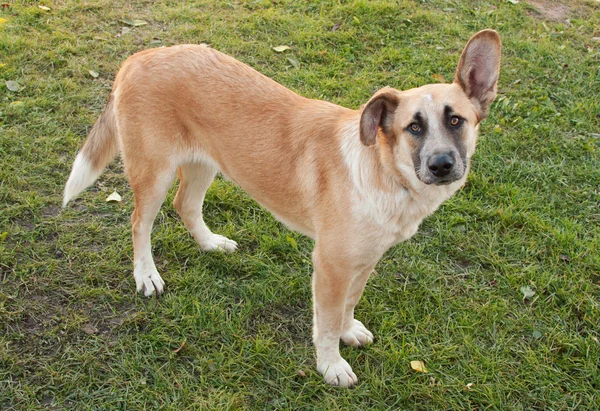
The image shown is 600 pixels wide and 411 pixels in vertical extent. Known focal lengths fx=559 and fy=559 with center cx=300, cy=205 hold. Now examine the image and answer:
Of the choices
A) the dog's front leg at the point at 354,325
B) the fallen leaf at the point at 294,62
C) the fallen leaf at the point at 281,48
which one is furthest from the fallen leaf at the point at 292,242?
the fallen leaf at the point at 281,48

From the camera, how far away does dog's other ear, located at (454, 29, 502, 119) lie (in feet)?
9.77

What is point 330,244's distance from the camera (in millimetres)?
3174

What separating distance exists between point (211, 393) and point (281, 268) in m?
1.15

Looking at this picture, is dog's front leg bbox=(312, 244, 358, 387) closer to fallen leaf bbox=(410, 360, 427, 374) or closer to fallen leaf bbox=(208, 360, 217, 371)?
fallen leaf bbox=(410, 360, 427, 374)

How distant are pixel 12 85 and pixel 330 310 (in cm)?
436

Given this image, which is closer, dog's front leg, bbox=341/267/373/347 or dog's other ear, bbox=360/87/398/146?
dog's other ear, bbox=360/87/398/146

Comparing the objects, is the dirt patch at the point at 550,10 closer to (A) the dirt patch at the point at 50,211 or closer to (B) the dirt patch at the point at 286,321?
(B) the dirt patch at the point at 286,321

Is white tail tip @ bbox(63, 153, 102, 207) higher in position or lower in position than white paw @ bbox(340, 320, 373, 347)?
higher

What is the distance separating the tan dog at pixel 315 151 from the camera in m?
2.94

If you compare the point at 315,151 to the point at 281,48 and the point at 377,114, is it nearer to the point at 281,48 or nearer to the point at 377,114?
the point at 377,114

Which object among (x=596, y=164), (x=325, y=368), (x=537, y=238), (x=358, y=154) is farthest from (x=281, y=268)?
(x=596, y=164)

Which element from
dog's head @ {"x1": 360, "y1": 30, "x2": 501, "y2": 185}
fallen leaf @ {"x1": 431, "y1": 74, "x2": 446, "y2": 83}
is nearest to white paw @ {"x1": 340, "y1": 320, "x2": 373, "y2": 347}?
dog's head @ {"x1": 360, "y1": 30, "x2": 501, "y2": 185}

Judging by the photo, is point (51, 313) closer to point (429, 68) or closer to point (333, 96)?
point (333, 96)

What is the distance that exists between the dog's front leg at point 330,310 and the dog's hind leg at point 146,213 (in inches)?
46.6
